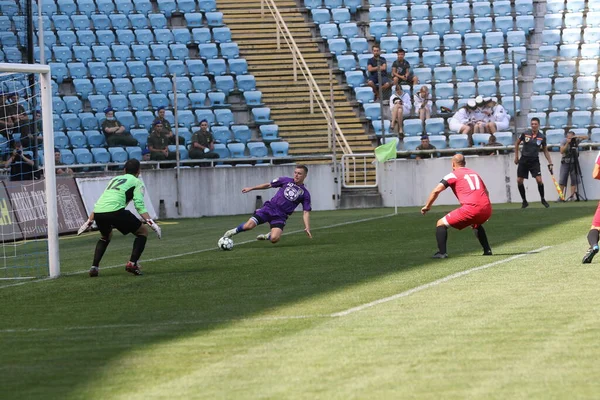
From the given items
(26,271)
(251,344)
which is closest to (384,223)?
(26,271)

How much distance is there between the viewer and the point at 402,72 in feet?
115

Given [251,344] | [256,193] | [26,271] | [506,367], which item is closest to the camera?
[506,367]

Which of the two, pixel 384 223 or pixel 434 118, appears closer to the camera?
pixel 384 223

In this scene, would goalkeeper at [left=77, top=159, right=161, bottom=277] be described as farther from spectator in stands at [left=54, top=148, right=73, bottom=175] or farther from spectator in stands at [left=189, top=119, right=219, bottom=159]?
spectator in stands at [left=189, top=119, right=219, bottom=159]

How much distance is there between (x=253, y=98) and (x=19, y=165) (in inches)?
455

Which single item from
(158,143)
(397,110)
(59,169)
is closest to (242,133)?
(158,143)

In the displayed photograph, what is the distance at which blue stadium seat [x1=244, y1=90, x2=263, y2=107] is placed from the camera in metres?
36.4

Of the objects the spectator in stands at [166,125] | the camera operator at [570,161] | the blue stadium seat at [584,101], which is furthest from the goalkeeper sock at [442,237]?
the blue stadium seat at [584,101]

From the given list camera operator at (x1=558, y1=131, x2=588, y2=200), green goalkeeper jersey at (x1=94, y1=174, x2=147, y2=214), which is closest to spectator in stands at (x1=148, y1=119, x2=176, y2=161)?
camera operator at (x1=558, y1=131, x2=588, y2=200)

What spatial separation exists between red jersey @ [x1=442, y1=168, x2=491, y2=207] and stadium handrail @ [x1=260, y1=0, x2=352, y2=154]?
1635 cm

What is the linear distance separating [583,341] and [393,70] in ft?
86.6

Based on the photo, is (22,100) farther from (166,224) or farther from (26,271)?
(166,224)

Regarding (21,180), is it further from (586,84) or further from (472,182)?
(586,84)

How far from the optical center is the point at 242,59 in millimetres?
38000
